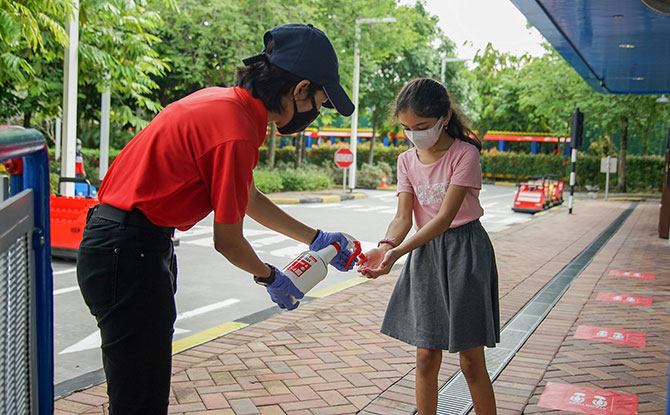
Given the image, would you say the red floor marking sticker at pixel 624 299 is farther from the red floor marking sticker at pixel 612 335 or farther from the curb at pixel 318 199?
the curb at pixel 318 199

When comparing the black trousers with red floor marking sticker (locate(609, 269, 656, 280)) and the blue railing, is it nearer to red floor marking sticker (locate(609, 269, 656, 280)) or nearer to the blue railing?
the blue railing

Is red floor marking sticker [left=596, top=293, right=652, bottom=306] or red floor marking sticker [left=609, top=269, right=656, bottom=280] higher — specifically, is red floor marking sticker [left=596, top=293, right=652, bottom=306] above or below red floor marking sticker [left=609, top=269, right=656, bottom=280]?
above

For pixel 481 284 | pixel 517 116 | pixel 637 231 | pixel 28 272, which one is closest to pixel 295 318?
pixel 481 284

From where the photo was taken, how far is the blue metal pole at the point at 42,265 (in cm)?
188

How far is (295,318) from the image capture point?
5.76 metres

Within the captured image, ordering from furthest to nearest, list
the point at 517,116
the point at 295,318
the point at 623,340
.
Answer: the point at 517,116, the point at 295,318, the point at 623,340

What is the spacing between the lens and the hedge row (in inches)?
1407

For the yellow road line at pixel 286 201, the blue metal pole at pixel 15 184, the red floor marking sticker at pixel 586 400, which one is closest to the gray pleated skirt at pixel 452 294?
the red floor marking sticker at pixel 586 400

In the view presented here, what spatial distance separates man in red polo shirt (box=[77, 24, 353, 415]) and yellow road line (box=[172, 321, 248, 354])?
253 centimetres

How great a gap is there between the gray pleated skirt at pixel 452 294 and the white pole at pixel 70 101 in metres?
8.81

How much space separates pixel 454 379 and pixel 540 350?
3.29 ft

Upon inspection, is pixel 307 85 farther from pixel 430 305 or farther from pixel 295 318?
pixel 295 318

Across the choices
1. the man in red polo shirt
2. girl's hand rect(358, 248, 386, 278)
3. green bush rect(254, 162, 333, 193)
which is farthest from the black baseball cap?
green bush rect(254, 162, 333, 193)

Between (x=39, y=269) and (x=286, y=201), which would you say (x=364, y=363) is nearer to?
(x=39, y=269)
